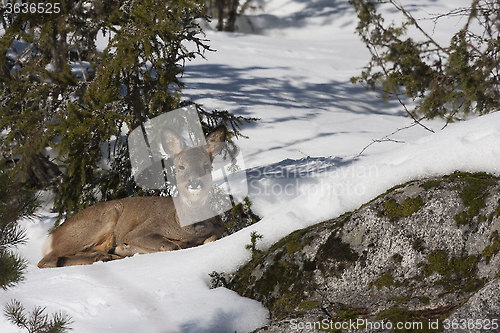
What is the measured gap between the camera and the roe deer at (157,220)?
5.02 m

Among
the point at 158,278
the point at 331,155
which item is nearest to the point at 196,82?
the point at 331,155

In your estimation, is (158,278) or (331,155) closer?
(158,278)

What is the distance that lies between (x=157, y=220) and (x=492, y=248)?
3985 millimetres

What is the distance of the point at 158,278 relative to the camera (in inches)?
118

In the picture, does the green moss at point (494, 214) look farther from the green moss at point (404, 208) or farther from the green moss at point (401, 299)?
the green moss at point (401, 299)

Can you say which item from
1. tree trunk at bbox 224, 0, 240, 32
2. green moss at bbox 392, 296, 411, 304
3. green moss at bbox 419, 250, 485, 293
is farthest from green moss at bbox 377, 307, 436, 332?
tree trunk at bbox 224, 0, 240, 32

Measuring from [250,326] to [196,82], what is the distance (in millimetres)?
10419

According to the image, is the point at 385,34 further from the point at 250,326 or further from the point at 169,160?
the point at 250,326

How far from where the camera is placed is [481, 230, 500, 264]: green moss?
2.07 m

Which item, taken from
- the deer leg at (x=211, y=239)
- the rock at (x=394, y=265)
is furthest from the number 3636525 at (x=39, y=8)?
the rock at (x=394, y=265)

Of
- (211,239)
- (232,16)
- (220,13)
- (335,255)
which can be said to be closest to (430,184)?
(335,255)

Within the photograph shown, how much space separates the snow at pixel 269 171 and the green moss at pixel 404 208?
423mm

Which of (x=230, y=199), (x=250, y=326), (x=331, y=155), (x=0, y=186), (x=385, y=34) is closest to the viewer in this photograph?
(x=0, y=186)

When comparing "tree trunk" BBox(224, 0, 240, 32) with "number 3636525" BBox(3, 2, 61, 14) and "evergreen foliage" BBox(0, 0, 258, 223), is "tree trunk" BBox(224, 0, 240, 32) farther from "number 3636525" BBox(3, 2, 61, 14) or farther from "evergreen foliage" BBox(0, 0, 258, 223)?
"number 3636525" BBox(3, 2, 61, 14)
